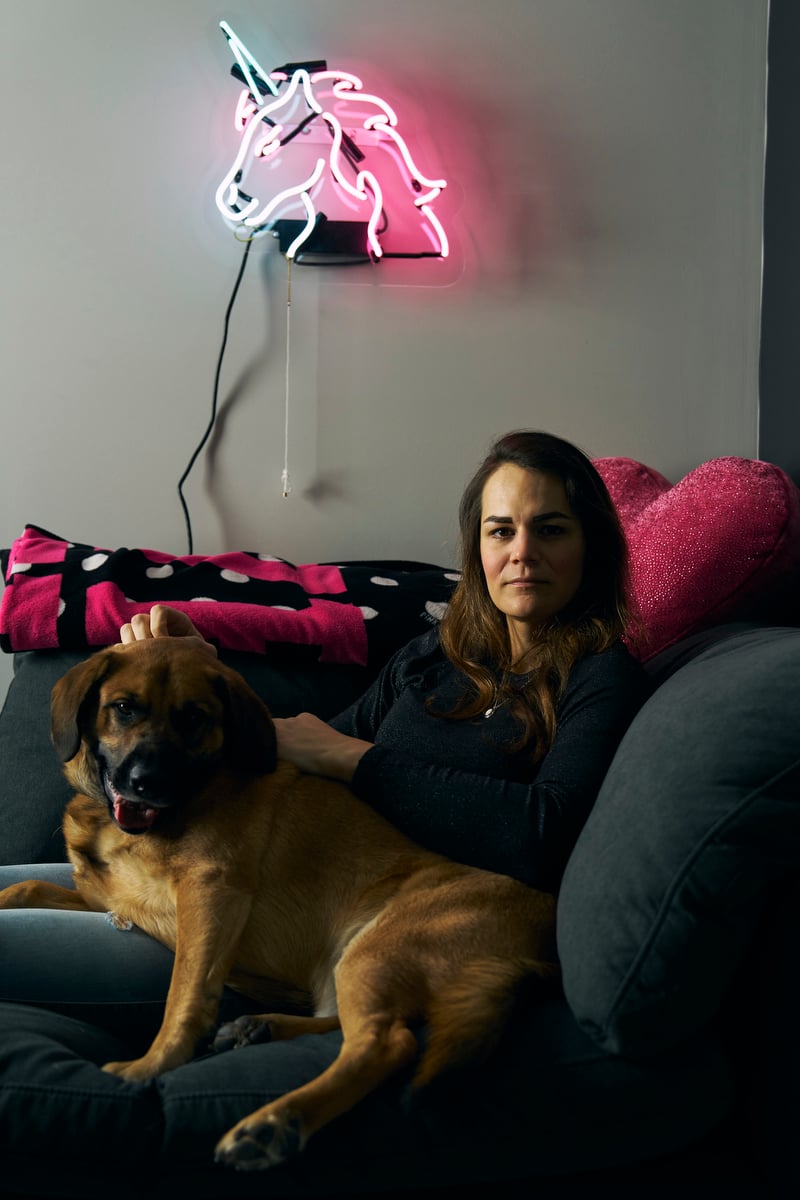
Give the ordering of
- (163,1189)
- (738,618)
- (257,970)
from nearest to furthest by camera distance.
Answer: (163,1189) → (257,970) → (738,618)

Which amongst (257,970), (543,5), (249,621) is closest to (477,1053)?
(257,970)

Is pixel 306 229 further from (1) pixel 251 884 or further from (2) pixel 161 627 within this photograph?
(1) pixel 251 884

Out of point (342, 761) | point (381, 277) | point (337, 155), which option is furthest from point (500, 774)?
point (337, 155)

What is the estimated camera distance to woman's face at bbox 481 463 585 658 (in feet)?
5.66

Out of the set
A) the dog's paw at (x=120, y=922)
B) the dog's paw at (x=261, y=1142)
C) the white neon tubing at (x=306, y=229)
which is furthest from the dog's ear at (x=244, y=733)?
the white neon tubing at (x=306, y=229)

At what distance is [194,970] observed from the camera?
1395 mm

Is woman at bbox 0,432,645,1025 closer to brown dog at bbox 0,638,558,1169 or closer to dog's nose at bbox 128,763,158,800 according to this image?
brown dog at bbox 0,638,558,1169

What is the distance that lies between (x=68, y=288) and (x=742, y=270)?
6.18 feet

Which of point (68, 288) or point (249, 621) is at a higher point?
point (68, 288)

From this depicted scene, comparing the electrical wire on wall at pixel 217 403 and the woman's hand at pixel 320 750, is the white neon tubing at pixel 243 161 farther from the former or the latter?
the woman's hand at pixel 320 750

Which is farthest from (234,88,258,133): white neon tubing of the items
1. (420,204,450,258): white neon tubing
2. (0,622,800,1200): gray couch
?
(0,622,800,1200): gray couch

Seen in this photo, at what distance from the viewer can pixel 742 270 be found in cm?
270

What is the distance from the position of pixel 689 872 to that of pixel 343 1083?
0.48 m

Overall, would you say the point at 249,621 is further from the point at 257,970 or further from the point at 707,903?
the point at 707,903
